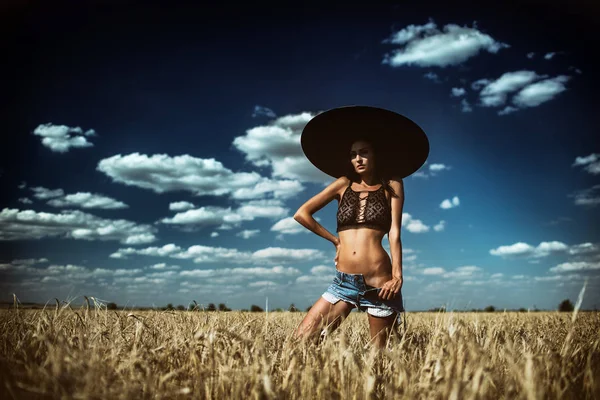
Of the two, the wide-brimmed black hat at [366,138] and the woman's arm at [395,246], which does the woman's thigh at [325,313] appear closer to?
the woman's arm at [395,246]

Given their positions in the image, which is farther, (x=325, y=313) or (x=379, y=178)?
(x=379, y=178)

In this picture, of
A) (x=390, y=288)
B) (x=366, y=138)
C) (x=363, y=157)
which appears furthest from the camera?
(x=366, y=138)

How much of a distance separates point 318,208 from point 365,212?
0.62 metres

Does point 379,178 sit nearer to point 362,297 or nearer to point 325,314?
point 362,297

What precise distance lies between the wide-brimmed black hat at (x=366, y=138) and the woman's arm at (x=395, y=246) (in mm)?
Result: 348

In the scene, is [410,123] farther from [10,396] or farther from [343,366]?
[10,396]

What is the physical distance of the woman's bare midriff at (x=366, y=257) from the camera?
14.5ft

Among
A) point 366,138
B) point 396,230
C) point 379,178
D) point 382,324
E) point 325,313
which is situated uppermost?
point 366,138

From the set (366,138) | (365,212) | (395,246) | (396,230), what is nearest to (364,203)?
(365,212)

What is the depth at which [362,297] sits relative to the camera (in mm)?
4387

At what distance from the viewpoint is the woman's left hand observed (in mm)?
4289

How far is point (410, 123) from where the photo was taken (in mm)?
5113

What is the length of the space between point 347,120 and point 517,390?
11.5 ft

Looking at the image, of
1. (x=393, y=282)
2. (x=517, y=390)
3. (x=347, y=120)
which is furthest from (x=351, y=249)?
(x=517, y=390)
